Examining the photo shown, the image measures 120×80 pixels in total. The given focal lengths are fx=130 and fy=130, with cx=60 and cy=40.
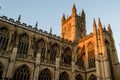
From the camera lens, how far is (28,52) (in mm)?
23047

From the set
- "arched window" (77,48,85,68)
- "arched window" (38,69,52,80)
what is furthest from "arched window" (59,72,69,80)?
"arched window" (77,48,85,68)

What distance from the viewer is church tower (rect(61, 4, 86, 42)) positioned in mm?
39156

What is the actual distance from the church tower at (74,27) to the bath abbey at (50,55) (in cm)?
791

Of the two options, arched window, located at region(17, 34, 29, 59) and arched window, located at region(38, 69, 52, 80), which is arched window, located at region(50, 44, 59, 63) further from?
arched window, located at region(17, 34, 29, 59)

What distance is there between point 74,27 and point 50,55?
16510 millimetres

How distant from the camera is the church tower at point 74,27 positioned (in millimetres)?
39156

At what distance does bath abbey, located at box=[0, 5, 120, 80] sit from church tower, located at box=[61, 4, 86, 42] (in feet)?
25.9

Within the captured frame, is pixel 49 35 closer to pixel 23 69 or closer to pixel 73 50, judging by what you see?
pixel 73 50

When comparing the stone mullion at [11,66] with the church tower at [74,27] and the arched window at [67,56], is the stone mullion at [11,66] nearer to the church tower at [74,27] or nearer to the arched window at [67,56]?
the arched window at [67,56]

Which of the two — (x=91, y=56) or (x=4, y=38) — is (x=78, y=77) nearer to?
(x=91, y=56)

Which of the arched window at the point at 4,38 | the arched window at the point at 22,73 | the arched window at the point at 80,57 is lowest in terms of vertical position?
the arched window at the point at 22,73

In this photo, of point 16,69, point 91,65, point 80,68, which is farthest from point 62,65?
point 16,69

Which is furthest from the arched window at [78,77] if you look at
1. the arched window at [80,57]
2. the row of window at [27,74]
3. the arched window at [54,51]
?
the arched window at [54,51]

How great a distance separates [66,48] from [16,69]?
12.9 m
